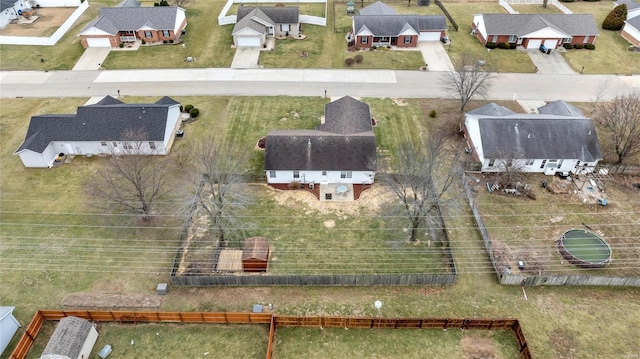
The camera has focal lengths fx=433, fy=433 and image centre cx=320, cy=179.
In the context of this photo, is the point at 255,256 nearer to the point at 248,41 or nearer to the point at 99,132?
the point at 99,132

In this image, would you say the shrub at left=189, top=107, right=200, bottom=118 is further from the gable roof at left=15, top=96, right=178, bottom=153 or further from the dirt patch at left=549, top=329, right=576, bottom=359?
the dirt patch at left=549, top=329, right=576, bottom=359

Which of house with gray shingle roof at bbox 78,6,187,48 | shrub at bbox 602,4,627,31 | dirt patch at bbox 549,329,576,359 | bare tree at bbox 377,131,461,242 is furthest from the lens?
shrub at bbox 602,4,627,31

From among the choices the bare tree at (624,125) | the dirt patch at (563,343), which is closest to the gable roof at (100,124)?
the dirt patch at (563,343)

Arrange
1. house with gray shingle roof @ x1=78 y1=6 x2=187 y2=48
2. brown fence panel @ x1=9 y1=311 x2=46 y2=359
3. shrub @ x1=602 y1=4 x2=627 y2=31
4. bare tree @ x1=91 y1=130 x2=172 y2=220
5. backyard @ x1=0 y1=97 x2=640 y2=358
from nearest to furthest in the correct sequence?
brown fence panel @ x1=9 y1=311 x2=46 y2=359
backyard @ x1=0 y1=97 x2=640 y2=358
bare tree @ x1=91 y1=130 x2=172 y2=220
house with gray shingle roof @ x1=78 y1=6 x2=187 y2=48
shrub @ x1=602 y1=4 x2=627 y2=31

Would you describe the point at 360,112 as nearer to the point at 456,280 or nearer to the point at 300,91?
the point at 300,91

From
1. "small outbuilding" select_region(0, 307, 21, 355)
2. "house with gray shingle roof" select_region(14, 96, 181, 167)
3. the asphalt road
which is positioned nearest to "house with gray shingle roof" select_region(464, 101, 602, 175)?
the asphalt road

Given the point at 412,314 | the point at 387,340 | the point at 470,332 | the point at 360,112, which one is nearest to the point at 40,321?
the point at 387,340

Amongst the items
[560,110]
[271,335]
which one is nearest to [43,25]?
[271,335]
